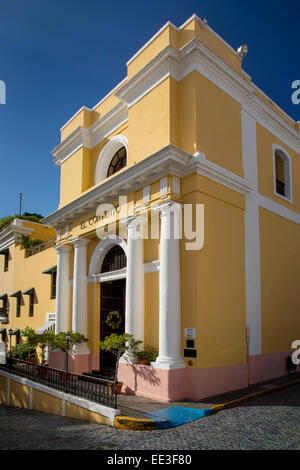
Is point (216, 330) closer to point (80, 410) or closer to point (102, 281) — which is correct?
point (80, 410)

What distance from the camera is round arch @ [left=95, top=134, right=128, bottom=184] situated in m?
14.0

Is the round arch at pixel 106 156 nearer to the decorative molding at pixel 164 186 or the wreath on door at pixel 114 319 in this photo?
the decorative molding at pixel 164 186

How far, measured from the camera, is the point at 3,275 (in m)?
25.4

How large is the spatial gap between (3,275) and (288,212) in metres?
18.4

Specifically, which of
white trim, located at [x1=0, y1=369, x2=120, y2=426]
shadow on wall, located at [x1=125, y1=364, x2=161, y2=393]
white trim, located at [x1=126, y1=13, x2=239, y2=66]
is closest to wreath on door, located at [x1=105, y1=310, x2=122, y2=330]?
white trim, located at [x1=0, y1=369, x2=120, y2=426]

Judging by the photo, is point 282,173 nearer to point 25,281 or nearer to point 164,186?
point 164,186

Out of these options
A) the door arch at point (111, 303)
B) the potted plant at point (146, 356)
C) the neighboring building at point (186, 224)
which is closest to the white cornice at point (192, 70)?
the neighboring building at point (186, 224)

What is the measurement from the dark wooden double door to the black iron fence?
1580mm

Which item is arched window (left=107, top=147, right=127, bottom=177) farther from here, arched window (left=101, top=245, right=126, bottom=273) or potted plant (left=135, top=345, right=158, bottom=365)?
potted plant (left=135, top=345, right=158, bottom=365)

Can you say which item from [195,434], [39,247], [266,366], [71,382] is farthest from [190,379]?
[39,247]

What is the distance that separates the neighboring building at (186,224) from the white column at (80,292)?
0.04 meters

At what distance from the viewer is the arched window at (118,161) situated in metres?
13.8

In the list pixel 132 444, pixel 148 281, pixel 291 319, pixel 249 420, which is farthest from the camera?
pixel 291 319

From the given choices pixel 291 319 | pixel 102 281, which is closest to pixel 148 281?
pixel 102 281
